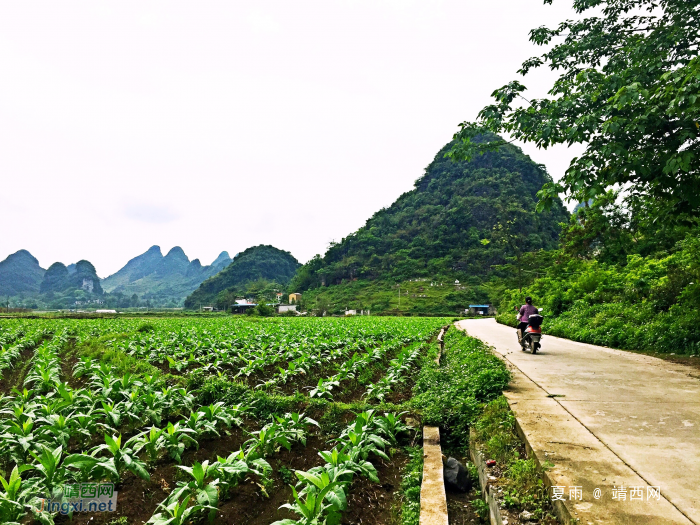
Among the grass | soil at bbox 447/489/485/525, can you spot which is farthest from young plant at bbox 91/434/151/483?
the grass

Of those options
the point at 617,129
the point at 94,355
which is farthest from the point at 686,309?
the point at 94,355

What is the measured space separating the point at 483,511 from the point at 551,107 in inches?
253

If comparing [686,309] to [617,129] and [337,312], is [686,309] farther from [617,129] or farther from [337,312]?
[337,312]

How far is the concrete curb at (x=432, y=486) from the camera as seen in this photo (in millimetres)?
2850

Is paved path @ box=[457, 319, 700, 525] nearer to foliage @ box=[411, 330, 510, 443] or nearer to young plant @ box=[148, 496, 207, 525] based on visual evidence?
foliage @ box=[411, 330, 510, 443]

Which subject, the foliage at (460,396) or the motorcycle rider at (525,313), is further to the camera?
the motorcycle rider at (525,313)

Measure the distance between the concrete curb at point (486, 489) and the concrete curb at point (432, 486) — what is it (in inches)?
13.4

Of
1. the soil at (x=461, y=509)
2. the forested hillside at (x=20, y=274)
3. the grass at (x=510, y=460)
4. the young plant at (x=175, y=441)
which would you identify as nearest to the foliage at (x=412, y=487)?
the soil at (x=461, y=509)

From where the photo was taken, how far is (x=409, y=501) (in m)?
3.33

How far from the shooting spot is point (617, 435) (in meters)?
3.63

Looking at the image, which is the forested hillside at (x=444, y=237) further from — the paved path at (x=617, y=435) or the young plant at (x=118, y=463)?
the young plant at (x=118, y=463)

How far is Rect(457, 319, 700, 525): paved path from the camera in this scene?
244 cm

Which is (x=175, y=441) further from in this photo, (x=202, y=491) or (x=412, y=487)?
(x=412, y=487)

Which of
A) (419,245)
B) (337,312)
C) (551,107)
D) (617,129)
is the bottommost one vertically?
(337,312)
